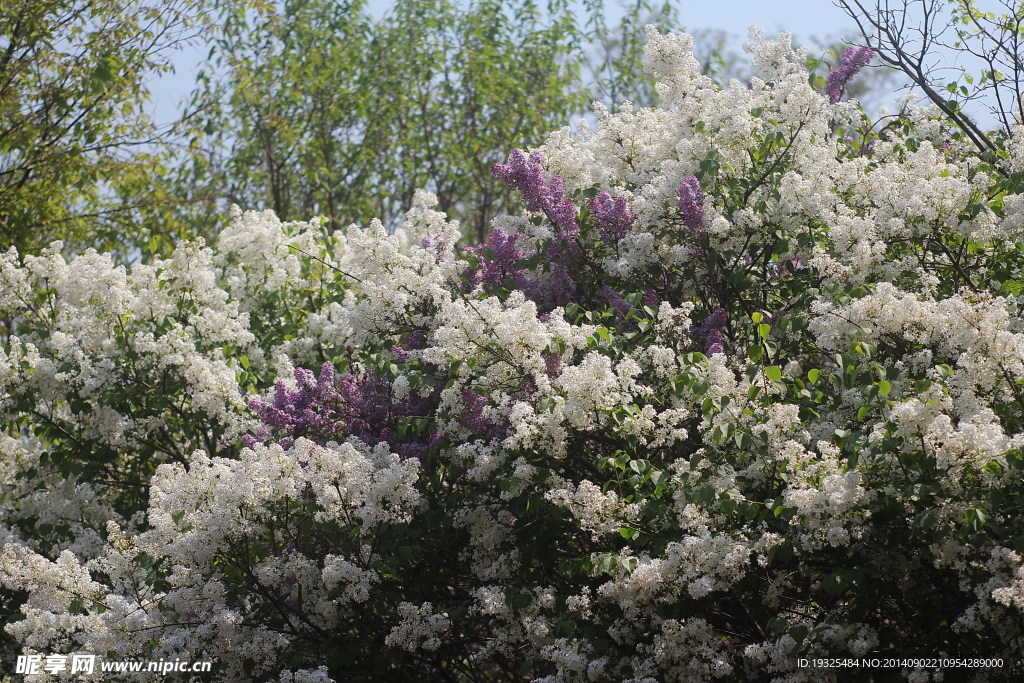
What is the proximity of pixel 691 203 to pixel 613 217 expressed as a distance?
0.58m

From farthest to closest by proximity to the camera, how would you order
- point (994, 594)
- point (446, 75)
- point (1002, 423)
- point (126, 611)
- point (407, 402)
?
point (446, 75), point (407, 402), point (126, 611), point (1002, 423), point (994, 594)

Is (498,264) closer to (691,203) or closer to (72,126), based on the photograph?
(691,203)

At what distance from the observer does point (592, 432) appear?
199 inches

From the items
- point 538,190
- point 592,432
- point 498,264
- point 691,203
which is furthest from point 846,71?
point 592,432

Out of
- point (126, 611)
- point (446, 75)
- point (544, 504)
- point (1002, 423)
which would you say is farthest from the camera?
→ point (446, 75)

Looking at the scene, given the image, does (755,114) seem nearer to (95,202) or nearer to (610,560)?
(610,560)

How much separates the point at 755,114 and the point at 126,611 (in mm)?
4596

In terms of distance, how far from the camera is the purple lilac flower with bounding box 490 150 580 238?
20.6 feet

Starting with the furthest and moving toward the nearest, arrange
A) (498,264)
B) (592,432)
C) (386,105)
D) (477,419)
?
(386,105) < (498,264) < (477,419) < (592,432)

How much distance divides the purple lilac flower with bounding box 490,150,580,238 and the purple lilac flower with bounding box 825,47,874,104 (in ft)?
6.90

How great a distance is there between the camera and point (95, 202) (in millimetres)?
12344

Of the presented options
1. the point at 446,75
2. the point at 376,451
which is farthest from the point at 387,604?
the point at 446,75

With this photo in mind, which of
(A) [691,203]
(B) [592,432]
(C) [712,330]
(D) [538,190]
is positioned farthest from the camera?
(D) [538,190]

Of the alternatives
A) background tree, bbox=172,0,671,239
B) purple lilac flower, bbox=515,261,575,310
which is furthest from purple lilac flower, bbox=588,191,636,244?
background tree, bbox=172,0,671,239
